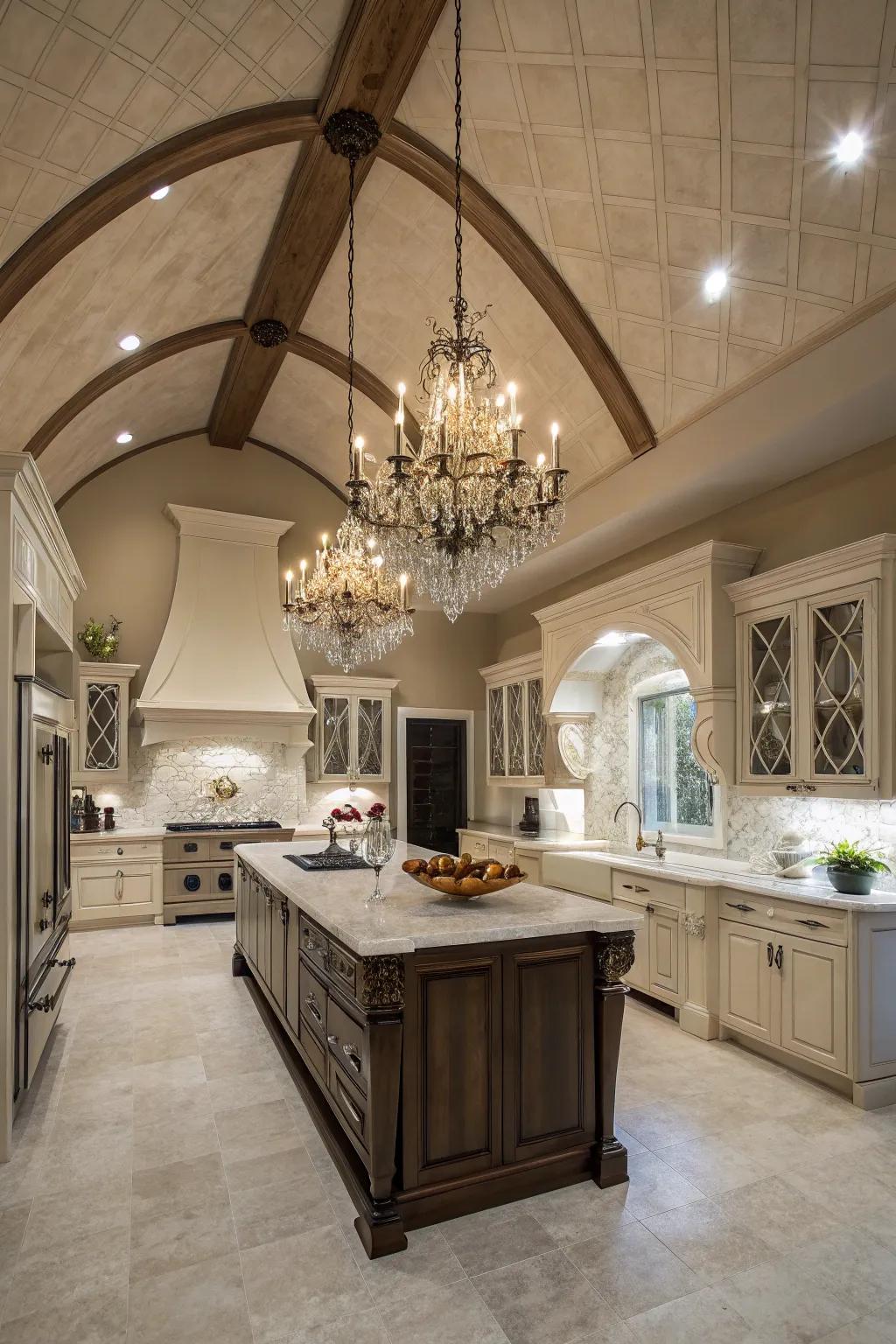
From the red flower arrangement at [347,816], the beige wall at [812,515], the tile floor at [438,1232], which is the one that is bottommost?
the tile floor at [438,1232]

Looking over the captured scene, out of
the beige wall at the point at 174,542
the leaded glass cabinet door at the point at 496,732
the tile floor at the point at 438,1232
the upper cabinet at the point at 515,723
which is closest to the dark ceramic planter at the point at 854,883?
the tile floor at the point at 438,1232

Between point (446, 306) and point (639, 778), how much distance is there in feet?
12.7

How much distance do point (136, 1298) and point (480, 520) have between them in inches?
113

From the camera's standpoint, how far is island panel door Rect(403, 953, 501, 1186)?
2566mm

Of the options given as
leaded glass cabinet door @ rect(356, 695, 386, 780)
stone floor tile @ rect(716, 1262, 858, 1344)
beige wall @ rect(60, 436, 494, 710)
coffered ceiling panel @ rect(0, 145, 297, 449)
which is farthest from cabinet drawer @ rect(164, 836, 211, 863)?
stone floor tile @ rect(716, 1262, 858, 1344)

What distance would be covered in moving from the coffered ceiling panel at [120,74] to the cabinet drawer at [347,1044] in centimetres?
383

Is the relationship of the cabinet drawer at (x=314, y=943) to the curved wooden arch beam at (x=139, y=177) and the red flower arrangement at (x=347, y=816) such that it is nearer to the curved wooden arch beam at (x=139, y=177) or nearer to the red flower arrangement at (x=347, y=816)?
the red flower arrangement at (x=347, y=816)

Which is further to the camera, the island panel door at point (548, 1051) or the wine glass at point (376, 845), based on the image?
the wine glass at point (376, 845)

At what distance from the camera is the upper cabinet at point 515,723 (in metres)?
7.21

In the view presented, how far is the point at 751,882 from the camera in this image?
413 centimetres

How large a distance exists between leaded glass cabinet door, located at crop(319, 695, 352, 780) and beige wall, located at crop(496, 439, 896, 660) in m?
3.85

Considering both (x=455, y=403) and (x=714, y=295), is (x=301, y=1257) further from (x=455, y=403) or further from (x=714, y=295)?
(x=714, y=295)

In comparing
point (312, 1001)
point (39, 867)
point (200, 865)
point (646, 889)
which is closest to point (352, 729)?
point (200, 865)

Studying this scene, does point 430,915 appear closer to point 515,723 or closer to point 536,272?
point 536,272
